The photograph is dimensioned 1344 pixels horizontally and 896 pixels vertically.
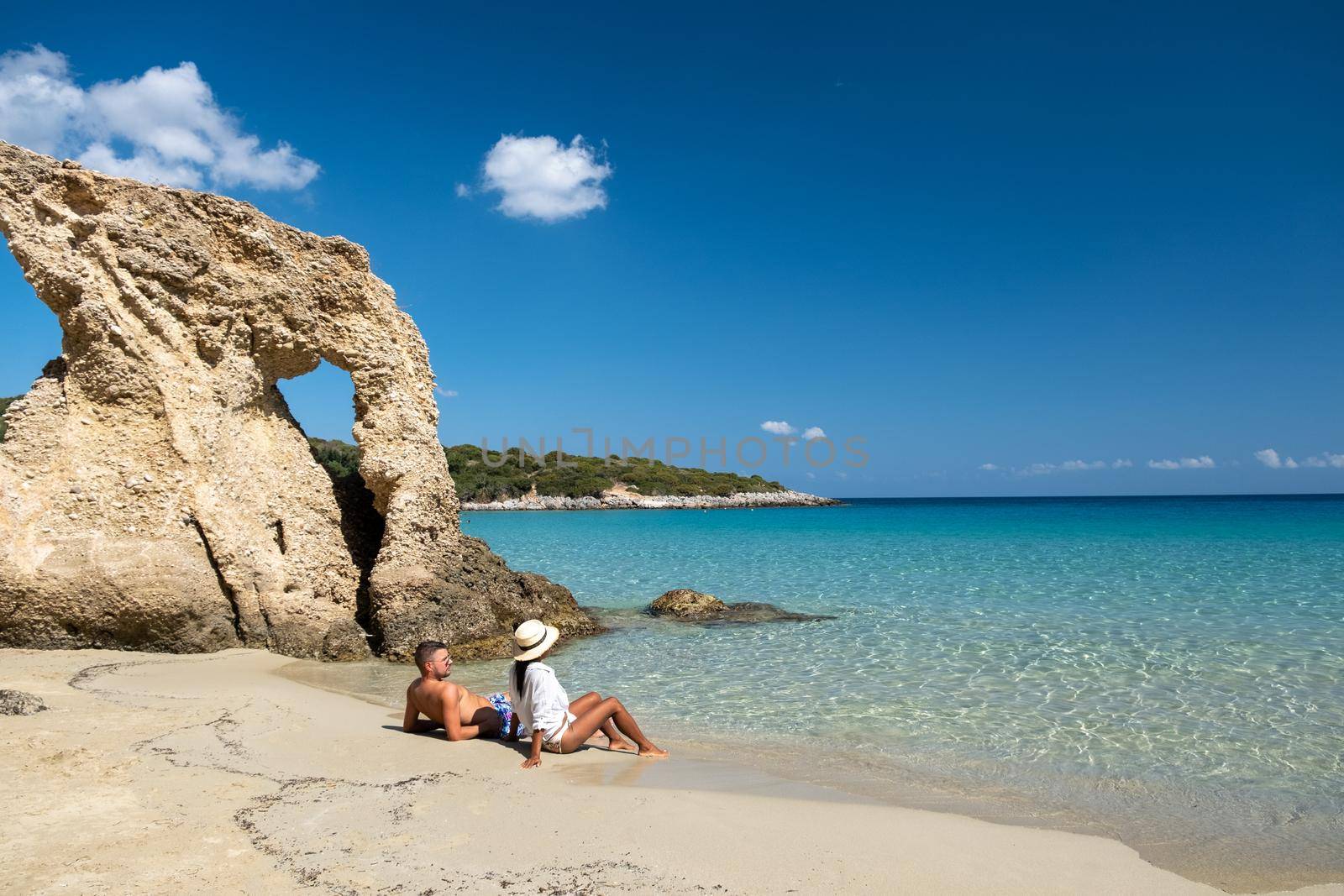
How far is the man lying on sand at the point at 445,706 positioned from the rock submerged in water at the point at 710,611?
7.16 m

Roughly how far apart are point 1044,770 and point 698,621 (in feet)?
24.2

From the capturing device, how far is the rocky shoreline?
67125 mm

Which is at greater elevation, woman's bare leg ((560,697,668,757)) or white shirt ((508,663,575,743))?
white shirt ((508,663,575,743))

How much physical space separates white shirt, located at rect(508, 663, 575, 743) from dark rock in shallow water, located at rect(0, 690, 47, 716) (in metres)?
3.52

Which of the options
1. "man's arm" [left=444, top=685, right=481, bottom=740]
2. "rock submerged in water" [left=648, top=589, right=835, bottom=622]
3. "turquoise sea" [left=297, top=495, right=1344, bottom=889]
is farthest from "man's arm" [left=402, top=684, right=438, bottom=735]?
"rock submerged in water" [left=648, top=589, right=835, bottom=622]

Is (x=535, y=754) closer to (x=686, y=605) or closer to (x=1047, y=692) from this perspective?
(x=1047, y=692)

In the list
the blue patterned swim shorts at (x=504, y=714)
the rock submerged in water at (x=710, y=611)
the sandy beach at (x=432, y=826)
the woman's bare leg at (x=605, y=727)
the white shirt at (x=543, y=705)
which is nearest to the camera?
the sandy beach at (x=432, y=826)

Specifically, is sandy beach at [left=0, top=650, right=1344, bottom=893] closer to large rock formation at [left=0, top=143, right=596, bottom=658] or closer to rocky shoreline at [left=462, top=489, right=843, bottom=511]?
large rock formation at [left=0, top=143, right=596, bottom=658]

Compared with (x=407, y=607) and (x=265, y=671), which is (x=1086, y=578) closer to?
(x=407, y=607)

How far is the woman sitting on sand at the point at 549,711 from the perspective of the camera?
5.45m

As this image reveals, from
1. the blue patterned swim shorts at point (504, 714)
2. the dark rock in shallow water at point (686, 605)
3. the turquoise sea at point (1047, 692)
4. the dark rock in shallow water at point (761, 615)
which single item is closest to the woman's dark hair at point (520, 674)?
the blue patterned swim shorts at point (504, 714)

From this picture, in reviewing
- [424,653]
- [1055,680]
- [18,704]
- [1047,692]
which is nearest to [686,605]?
[1055,680]

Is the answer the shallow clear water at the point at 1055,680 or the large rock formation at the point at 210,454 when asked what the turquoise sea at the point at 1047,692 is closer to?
the shallow clear water at the point at 1055,680

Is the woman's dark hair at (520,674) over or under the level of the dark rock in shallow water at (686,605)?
over
